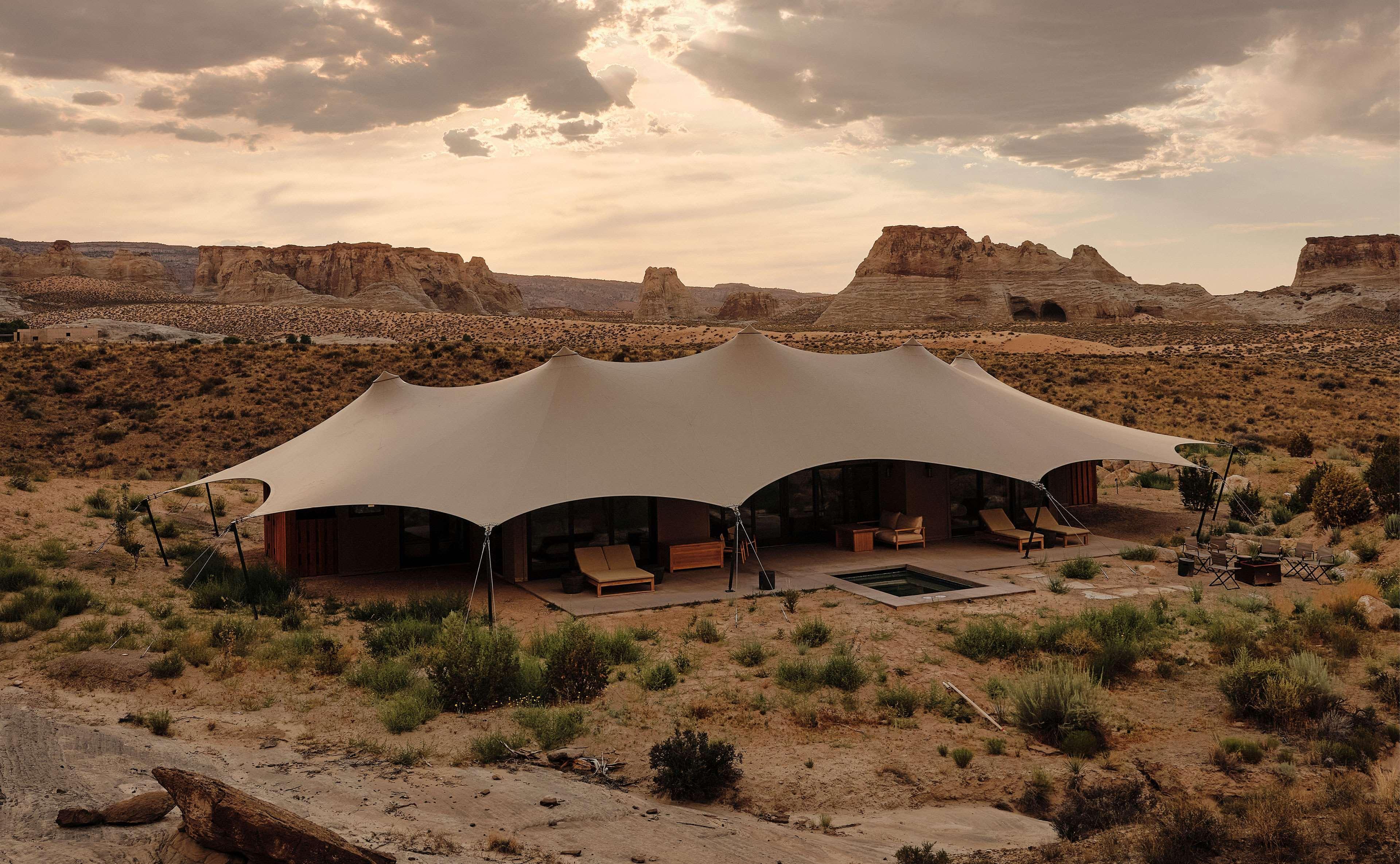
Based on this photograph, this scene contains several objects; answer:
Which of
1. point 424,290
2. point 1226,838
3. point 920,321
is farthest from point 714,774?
point 424,290

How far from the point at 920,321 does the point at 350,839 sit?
4467 inches

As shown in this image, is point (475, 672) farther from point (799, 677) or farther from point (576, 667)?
point (799, 677)

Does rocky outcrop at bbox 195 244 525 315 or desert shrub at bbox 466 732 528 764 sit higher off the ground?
rocky outcrop at bbox 195 244 525 315

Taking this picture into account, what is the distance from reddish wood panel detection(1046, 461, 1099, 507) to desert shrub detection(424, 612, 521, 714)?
13.9m

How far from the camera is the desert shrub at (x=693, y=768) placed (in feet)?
23.6

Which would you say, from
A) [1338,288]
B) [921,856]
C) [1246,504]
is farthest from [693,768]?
[1338,288]

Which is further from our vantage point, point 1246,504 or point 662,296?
point 662,296

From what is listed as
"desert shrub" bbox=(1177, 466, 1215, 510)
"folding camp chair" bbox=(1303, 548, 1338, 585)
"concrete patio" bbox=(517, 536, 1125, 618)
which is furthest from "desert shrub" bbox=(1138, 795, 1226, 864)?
"desert shrub" bbox=(1177, 466, 1215, 510)

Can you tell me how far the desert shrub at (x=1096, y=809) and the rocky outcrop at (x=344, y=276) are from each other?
450 feet

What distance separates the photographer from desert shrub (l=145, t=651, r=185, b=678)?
10.1m

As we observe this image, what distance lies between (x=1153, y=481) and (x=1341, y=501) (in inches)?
334

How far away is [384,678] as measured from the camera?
988cm

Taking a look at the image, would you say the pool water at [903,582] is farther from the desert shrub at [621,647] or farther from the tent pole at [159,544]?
the tent pole at [159,544]

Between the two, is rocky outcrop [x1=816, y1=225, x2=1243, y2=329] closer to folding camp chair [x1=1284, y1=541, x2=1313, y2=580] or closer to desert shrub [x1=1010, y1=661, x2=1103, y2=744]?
folding camp chair [x1=1284, y1=541, x2=1313, y2=580]
